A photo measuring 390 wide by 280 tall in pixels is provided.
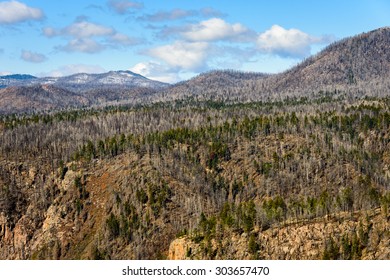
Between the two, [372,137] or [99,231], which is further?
[372,137]

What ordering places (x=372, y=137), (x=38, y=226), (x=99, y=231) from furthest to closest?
(x=372, y=137), (x=38, y=226), (x=99, y=231)

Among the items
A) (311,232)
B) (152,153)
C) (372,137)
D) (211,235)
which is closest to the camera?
(311,232)

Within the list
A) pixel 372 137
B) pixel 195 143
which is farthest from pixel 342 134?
pixel 195 143

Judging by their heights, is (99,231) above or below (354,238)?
below

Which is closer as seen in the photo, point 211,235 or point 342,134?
point 211,235

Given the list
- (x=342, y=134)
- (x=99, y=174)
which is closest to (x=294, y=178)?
(x=342, y=134)

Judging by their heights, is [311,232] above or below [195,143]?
below

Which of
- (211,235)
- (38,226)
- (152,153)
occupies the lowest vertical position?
(38,226)

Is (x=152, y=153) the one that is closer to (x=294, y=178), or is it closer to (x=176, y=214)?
(x=176, y=214)

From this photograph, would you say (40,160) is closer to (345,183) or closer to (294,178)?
(294,178)
